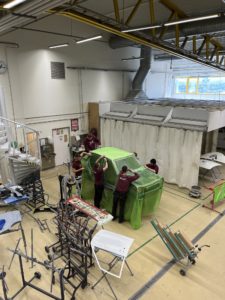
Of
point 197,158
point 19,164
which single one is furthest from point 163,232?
point 19,164

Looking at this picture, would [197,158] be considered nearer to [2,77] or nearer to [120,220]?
[120,220]

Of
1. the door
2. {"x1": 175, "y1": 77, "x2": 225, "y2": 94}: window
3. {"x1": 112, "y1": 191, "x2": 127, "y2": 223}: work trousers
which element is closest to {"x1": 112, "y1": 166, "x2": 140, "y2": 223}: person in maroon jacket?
{"x1": 112, "y1": 191, "x2": 127, "y2": 223}: work trousers

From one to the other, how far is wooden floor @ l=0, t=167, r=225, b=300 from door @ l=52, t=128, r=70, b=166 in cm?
406

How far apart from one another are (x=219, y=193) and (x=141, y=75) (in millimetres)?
7734

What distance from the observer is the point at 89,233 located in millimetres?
3879

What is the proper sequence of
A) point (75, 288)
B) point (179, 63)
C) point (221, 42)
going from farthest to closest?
1. point (179, 63)
2. point (221, 42)
3. point (75, 288)

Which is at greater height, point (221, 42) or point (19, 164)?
point (221, 42)

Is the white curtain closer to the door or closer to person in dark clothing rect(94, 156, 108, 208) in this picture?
the door

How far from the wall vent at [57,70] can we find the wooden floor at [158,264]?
5881mm

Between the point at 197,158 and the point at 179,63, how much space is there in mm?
10033

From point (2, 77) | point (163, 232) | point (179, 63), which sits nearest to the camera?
point (163, 232)

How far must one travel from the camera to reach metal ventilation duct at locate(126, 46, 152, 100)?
11.6 metres

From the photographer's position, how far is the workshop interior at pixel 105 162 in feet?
13.6

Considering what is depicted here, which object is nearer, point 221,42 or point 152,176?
point 152,176
